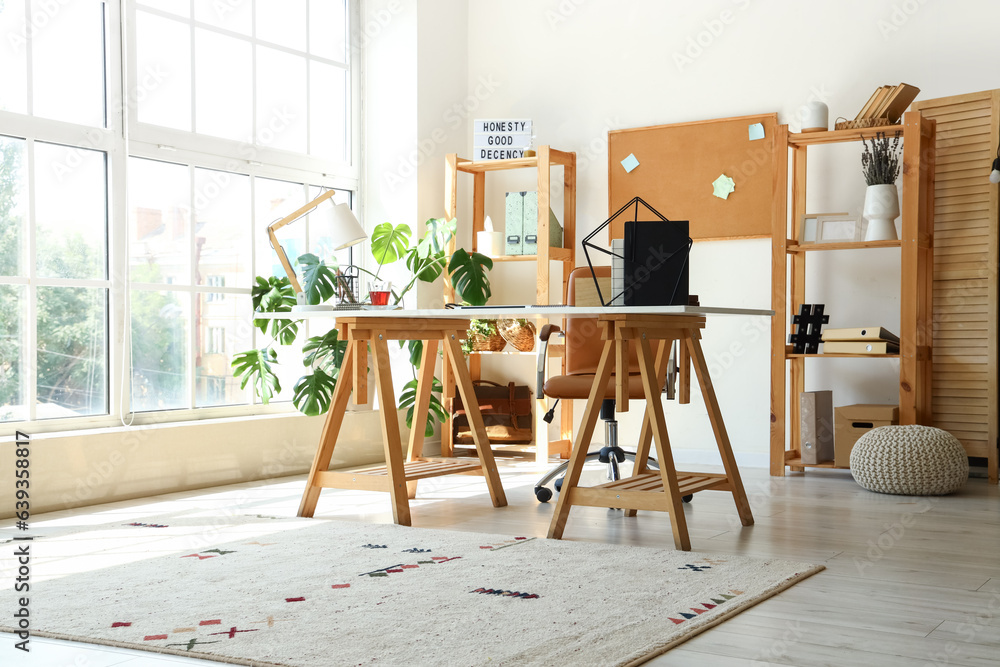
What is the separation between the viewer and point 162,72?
4.32 m

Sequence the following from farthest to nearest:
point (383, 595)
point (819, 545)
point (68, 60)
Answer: point (68, 60)
point (819, 545)
point (383, 595)

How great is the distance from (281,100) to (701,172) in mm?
2167

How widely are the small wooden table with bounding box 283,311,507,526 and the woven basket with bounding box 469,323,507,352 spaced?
1.54m

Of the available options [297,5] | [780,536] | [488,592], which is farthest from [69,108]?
[780,536]

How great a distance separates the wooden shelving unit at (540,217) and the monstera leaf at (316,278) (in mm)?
686

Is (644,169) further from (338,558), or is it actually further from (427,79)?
(338,558)

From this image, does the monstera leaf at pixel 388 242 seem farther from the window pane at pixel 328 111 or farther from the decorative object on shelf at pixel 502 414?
the decorative object on shelf at pixel 502 414

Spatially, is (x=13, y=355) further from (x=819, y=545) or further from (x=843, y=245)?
(x=843, y=245)

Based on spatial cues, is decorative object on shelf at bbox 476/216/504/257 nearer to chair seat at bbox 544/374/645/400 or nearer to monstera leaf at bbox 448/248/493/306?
monstera leaf at bbox 448/248/493/306

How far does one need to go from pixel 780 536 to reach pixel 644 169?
104 inches

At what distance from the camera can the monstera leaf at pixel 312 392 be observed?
4527 mm

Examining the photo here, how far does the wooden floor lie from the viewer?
186cm

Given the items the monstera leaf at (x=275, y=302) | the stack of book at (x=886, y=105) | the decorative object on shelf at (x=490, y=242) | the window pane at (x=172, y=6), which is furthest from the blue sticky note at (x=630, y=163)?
the window pane at (x=172, y=6)

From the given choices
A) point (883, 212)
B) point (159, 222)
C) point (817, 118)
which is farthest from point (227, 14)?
point (883, 212)
